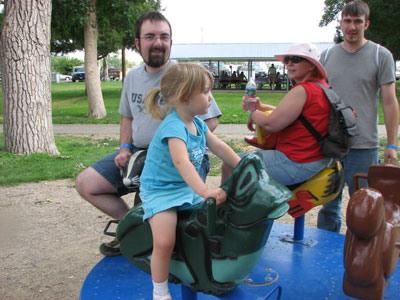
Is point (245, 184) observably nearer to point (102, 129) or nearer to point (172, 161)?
point (172, 161)

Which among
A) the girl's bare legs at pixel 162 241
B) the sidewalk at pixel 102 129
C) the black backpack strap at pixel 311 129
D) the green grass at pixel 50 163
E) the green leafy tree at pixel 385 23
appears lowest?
the green grass at pixel 50 163

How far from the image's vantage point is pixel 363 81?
290 cm

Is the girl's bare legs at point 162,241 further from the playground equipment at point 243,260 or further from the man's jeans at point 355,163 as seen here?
the man's jeans at point 355,163

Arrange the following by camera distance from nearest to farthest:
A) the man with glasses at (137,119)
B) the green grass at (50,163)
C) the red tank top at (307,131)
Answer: the red tank top at (307,131) → the man with glasses at (137,119) → the green grass at (50,163)

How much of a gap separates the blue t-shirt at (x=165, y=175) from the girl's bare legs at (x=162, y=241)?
3 centimetres

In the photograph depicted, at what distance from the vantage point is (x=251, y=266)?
5.26 ft

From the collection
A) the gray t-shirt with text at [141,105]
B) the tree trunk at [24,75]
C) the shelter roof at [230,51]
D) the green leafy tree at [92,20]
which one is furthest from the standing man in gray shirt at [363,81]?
the shelter roof at [230,51]

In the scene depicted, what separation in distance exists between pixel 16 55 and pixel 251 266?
6232 mm

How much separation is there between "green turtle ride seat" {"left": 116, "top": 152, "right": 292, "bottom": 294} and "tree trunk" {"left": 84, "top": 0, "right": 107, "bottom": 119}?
10739 millimetres

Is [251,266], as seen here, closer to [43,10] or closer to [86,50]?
[43,10]

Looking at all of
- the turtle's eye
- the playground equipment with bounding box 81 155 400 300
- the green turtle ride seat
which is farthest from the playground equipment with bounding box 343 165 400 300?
the turtle's eye

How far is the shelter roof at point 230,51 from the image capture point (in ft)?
83.1

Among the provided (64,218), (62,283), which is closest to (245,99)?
(62,283)

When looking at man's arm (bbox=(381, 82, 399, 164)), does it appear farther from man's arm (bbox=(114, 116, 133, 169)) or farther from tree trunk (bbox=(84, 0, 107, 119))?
tree trunk (bbox=(84, 0, 107, 119))
